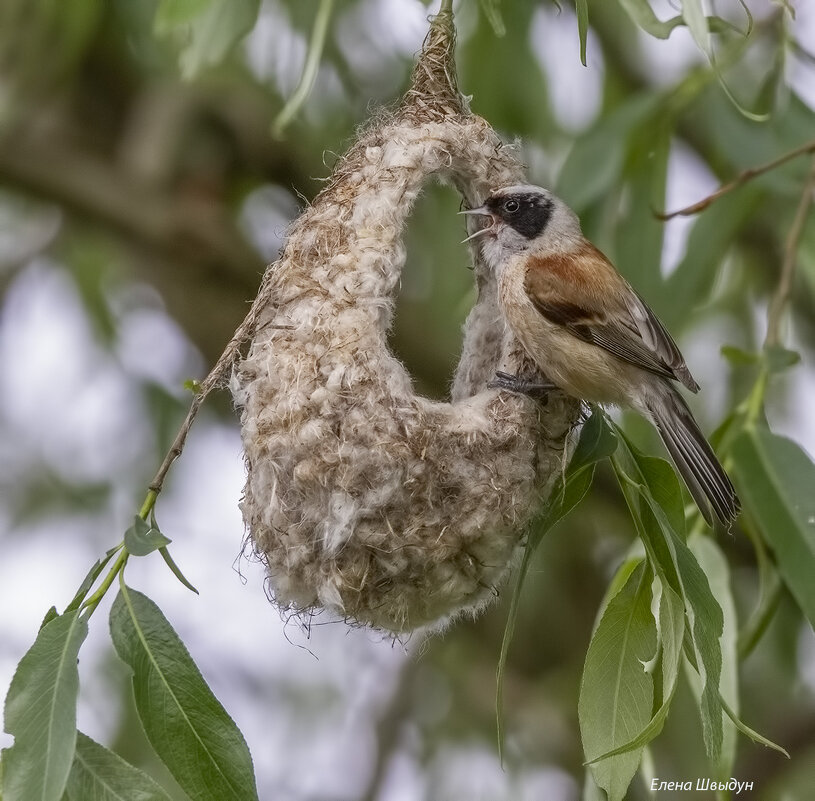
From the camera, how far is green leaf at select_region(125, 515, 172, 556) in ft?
7.85

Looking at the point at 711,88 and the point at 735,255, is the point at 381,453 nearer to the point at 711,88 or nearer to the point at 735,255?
the point at 711,88

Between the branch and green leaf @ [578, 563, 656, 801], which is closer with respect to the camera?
green leaf @ [578, 563, 656, 801]

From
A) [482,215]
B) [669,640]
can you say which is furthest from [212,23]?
[669,640]

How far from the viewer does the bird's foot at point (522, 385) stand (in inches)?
120

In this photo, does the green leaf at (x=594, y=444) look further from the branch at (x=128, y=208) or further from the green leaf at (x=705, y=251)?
the branch at (x=128, y=208)

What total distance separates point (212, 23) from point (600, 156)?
1.53 metres

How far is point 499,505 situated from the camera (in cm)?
284

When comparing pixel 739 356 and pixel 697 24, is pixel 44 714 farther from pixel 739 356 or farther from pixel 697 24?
pixel 739 356

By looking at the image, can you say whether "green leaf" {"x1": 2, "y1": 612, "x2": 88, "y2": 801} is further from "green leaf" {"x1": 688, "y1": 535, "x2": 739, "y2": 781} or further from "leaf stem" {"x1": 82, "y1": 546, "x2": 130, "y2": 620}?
"green leaf" {"x1": 688, "y1": 535, "x2": 739, "y2": 781}

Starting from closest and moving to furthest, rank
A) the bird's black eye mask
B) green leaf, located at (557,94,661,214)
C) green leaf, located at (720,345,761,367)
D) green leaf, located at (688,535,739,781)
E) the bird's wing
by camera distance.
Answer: green leaf, located at (688,535,739,781), the bird's wing, the bird's black eye mask, green leaf, located at (720,345,761,367), green leaf, located at (557,94,661,214)

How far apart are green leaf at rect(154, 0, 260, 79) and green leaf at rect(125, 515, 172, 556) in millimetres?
1420

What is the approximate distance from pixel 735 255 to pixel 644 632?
344 cm

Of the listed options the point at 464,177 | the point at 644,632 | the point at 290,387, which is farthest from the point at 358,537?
the point at 464,177

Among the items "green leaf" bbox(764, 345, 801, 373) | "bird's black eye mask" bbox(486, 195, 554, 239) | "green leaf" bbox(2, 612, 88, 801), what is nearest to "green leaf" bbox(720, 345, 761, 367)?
"green leaf" bbox(764, 345, 801, 373)
